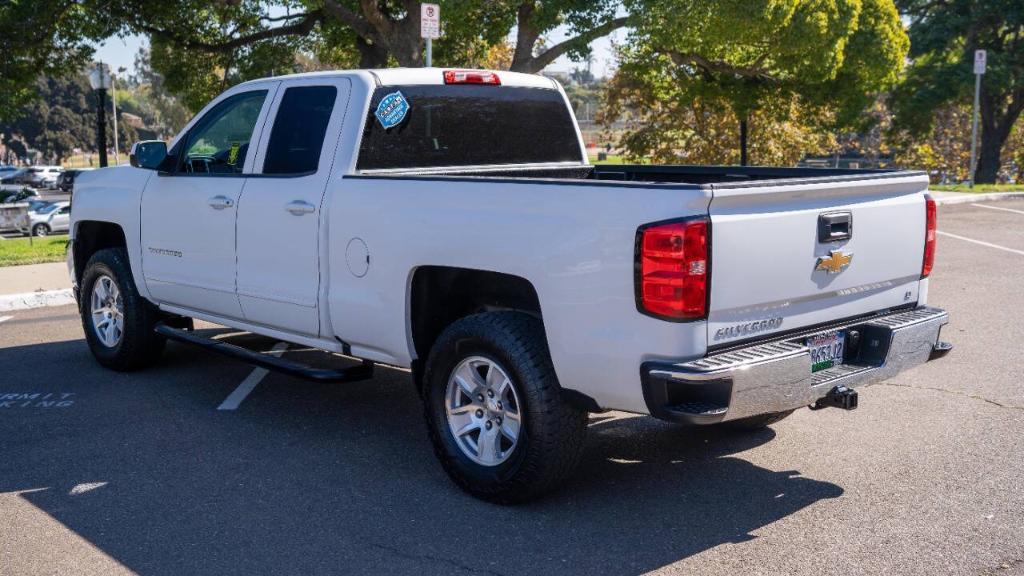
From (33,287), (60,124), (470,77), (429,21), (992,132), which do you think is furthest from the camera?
(60,124)

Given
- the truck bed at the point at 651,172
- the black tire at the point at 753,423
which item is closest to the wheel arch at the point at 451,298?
the truck bed at the point at 651,172

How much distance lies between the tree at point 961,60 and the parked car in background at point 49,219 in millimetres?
29516

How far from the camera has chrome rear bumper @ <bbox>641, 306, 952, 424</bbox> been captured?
416 centimetres

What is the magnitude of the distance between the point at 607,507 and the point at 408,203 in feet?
5.76

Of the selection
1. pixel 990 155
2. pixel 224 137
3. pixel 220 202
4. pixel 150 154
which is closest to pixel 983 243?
pixel 224 137

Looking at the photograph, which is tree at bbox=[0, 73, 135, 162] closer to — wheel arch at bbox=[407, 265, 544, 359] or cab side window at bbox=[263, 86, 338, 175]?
cab side window at bbox=[263, 86, 338, 175]

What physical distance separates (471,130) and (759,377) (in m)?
2.75

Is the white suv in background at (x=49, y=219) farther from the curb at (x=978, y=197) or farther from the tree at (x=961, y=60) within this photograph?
the tree at (x=961, y=60)

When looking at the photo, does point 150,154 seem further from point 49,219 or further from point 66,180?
point 66,180

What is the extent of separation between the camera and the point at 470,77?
6305 millimetres

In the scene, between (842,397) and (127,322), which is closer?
(842,397)

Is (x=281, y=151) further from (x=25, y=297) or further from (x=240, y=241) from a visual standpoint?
(x=25, y=297)

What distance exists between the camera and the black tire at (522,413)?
4621 millimetres

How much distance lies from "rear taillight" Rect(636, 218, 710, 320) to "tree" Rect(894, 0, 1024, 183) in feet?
114
